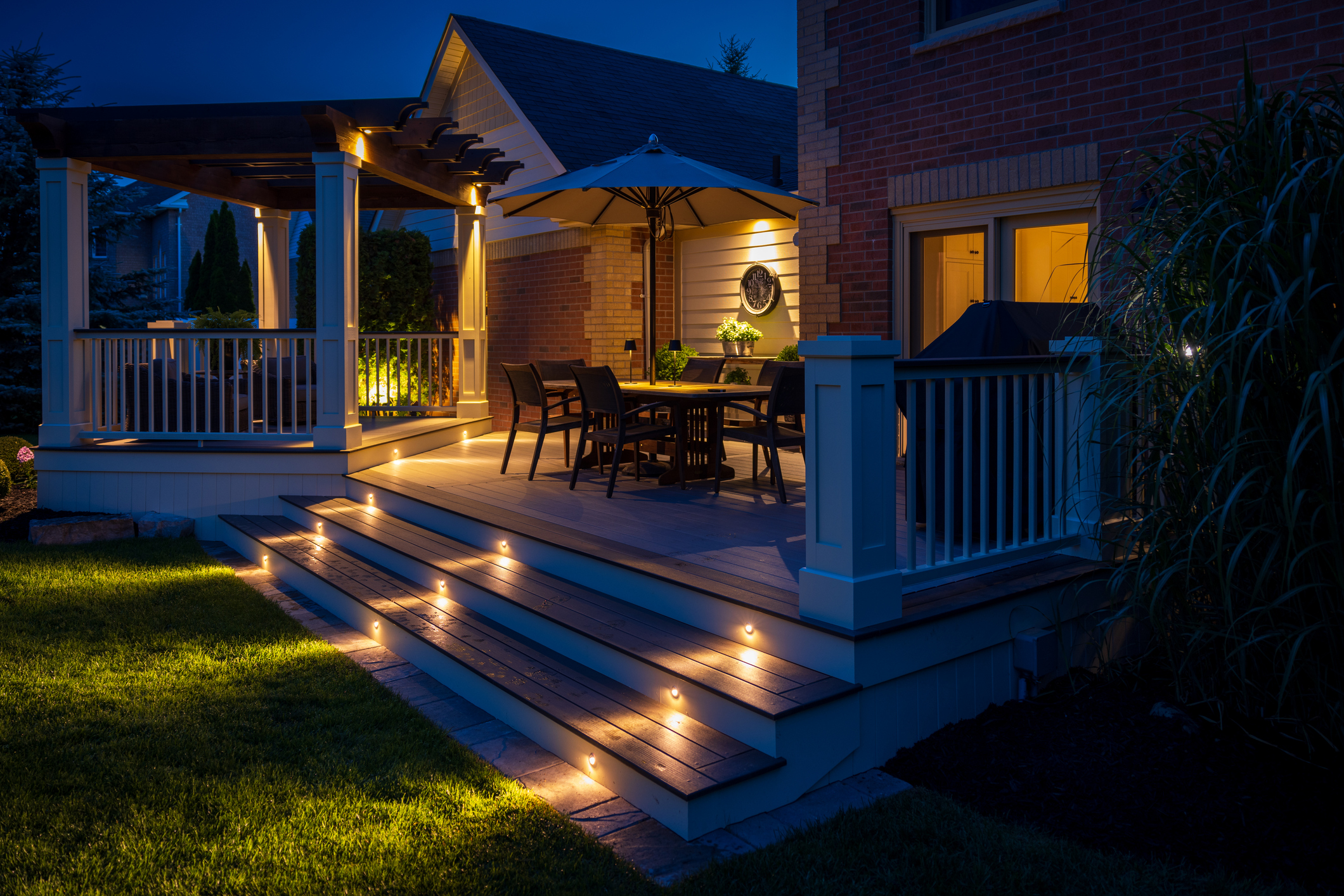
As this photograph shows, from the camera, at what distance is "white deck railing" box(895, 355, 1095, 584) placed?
350 cm

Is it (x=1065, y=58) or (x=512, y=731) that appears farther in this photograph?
(x=1065, y=58)

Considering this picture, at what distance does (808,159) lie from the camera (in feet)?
23.7

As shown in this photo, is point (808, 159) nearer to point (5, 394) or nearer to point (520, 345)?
point (520, 345)

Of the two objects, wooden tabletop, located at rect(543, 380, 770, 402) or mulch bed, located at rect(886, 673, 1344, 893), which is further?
wooden tabletop, located at rect(543, 380, 770, 402)

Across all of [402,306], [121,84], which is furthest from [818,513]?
[121,84]

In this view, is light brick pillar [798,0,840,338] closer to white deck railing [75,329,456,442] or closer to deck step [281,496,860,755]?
deck step [281,496,860,755]

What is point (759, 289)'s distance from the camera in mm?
9305

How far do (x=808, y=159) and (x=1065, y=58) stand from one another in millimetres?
2072

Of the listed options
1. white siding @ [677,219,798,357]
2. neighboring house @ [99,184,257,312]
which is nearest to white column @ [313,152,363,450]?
white siding @ [677,219,798,357]

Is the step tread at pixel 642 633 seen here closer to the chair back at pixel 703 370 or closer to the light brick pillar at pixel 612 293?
the chair back at pixel 703 370

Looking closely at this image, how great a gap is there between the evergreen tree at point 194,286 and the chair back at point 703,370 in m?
21.0

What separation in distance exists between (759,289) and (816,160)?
2.26 metres

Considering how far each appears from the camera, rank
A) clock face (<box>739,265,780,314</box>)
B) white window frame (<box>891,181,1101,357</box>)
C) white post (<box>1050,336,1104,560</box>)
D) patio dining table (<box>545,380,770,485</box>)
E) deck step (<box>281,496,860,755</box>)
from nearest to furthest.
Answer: deck step (<box>281,496,860,755</box>)
white post (<box>1050,336,1104,560</box>)
white window frame (<box>891,181,1101,357</box>)
patio dining table (<box>545,380,770,485</box>)
clock face (<box>739,265,780,314</box>)

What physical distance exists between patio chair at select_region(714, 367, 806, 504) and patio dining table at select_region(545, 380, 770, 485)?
0.14 meters
